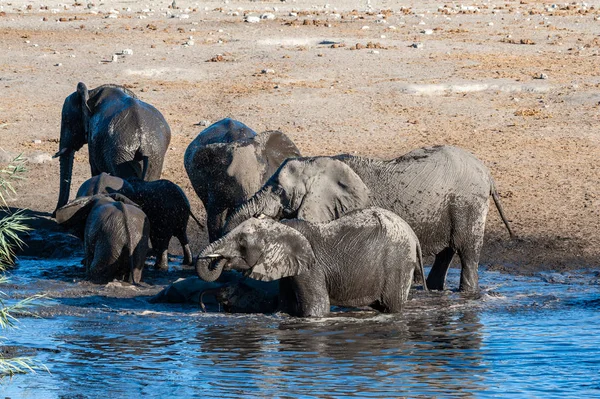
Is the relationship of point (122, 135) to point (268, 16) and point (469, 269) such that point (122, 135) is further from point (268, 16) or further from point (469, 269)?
point (268, 16)

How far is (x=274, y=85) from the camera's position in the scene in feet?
62.0

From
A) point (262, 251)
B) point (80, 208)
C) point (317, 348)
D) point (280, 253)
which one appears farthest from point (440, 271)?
point (80, 208)

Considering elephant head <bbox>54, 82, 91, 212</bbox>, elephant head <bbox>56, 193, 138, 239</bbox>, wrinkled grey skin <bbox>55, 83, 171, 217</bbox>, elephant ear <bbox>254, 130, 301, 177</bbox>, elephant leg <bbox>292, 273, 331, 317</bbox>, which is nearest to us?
elephant leg <bbox>292, 273, 331, 317</bbox>

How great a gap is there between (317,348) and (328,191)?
1.78 meters

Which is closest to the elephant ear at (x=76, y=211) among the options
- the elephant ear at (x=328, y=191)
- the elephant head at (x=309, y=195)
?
the elephant head at (x=309, y=195)

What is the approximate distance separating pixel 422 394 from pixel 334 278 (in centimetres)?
222

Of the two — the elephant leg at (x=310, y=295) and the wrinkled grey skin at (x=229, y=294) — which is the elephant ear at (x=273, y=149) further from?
the elephant leg at (x=310, y=295)

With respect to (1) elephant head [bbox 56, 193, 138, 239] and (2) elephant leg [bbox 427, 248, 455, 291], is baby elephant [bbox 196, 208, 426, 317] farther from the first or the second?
(1) elephant head [bbox 56, 193, 138, 239]

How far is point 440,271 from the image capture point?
11.2 metres

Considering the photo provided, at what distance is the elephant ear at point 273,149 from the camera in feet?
39.0

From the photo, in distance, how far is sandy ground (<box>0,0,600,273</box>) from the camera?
555 inches

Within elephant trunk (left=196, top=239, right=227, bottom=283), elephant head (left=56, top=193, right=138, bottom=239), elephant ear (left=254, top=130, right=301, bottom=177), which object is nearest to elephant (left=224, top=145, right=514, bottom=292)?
elephant trunk (left=196, top=239, right=227, bottom=283)

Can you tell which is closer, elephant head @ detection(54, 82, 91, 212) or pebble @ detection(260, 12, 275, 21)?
elephant head @ detection(54, 82, 91, 212)

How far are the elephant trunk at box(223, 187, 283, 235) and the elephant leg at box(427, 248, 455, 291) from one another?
1.77m
